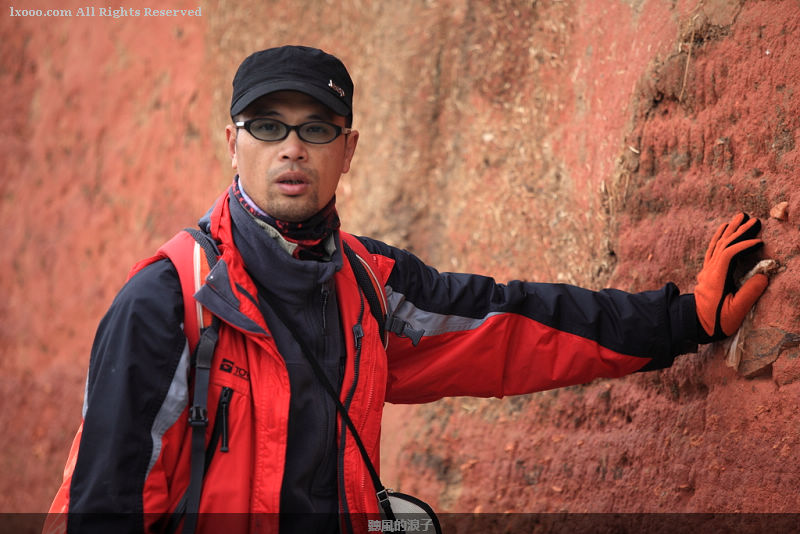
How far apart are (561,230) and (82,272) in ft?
23.8

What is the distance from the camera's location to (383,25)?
25.3 ft

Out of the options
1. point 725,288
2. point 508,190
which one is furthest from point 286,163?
point 508,190

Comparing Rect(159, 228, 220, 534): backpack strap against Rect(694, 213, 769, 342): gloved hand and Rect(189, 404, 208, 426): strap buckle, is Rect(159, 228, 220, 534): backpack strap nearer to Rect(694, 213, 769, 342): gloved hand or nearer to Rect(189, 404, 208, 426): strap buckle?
Rect(189, 404, 208, 426): strap buckle

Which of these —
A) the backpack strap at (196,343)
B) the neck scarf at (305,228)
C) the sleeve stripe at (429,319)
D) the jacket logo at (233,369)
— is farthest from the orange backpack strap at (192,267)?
the sleeve stripe at (429,319)

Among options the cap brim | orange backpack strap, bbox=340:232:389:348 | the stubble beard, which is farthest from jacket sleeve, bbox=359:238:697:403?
the cap brim

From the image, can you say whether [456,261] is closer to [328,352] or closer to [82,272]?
[328,352]

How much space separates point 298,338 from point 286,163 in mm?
659

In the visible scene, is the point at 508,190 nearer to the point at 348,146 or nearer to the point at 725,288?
the point at 725,288

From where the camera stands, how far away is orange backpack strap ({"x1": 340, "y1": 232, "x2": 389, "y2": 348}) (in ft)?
11.3

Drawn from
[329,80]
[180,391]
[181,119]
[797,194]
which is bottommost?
[180,391]

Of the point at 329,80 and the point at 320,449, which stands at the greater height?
the point at 329,80

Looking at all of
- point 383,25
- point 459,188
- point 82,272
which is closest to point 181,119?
point 82,272

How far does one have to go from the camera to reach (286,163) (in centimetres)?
324

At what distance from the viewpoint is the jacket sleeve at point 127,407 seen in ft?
8.62
